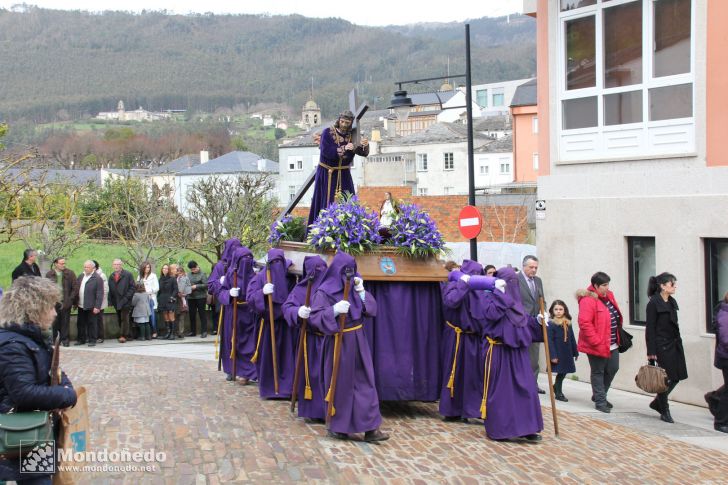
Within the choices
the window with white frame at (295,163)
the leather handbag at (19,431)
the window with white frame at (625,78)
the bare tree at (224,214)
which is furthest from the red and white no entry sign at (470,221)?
the window with white frame at (295,163)

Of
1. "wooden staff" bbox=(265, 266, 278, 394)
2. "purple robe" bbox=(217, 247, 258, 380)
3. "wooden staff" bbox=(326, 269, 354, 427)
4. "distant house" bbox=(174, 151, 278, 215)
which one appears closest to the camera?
"wooden staff" bbox=(326, 269, 354, 427)

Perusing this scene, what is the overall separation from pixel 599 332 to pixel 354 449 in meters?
4.74

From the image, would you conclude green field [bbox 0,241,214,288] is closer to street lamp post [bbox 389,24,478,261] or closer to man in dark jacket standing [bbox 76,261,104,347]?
man in dark jacket standing [bbox 76,261,104,347]

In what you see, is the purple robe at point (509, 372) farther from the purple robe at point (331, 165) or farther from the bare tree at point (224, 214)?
the bare tree at point (224, 214)

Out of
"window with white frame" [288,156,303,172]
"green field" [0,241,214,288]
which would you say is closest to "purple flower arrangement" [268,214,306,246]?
"green field" [0,241,214,288]

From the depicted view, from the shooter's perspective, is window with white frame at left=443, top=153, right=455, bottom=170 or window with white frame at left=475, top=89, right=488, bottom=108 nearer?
window with white frame at left=443, top=153, right=455, bottom=170

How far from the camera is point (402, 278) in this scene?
10500mm

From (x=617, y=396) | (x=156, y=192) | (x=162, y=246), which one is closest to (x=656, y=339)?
(x=617, y=396)

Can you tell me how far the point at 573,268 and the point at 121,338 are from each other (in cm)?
1021

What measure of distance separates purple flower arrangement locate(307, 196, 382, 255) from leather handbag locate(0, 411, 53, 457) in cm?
523

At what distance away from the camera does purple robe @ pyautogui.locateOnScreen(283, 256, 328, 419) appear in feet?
32.2

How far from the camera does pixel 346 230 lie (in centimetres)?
1069

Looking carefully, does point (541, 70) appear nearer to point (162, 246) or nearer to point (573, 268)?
point (573, 268)

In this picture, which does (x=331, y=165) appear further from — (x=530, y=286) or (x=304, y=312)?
(x=530, y=286)
